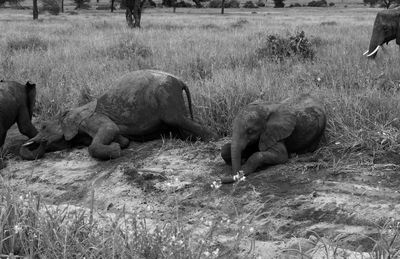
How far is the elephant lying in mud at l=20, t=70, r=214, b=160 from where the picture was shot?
514 centimetres

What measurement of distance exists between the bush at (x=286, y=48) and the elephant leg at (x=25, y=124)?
16.9 ft

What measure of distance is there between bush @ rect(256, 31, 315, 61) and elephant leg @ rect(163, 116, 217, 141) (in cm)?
453

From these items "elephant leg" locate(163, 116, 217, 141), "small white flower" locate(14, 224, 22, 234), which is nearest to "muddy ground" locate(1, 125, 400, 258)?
"elephant leg" locate(163, 116, 217, 141)

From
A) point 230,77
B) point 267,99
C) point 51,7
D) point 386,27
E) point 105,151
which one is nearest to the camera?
point 105,151

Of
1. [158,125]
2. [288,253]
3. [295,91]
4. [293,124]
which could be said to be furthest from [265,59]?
[288,253]

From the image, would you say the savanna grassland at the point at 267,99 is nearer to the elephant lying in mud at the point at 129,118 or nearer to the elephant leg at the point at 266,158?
the elephant leg at the point at 266,158

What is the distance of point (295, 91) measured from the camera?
588 centimetres

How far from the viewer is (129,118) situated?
5.21 m

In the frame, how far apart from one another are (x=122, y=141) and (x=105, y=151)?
317mm

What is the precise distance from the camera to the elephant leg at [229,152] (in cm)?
452

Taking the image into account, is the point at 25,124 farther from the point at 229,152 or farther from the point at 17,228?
the point at 17,228

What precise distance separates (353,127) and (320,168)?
2.52 feet

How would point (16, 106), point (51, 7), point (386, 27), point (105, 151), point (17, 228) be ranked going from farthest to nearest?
1. point (51, 7)
2. point (386, 27)
3. point (16, 106)
4. point (105, 151)
5. point (17, 228)

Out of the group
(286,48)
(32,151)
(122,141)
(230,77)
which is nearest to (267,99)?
(230,77)
